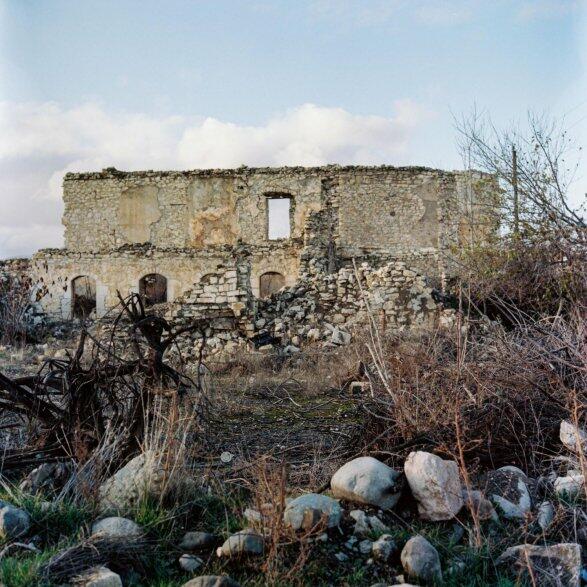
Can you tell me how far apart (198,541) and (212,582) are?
0.45 metres

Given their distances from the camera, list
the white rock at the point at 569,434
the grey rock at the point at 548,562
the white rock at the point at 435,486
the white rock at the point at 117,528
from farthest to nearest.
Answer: the white rock at the point at 569,434 → the white rock at the point at 435,486 → the white rock at the point at 117,528 → the grey rock at the point at 548,562

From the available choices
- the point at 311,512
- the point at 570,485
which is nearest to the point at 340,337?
the point at 570,485

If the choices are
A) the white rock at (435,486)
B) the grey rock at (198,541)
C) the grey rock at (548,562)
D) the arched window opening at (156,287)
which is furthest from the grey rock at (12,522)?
the arched window opening at (156,287)

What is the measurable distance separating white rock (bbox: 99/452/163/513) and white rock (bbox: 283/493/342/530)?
72 cm

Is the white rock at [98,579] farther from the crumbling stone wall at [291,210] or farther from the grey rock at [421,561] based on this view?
the crumbling stone wall at [291,210]

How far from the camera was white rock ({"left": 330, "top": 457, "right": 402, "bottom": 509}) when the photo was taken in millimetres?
3275

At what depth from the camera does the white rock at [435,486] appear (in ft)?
10.4

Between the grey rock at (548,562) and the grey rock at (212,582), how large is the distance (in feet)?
4.07

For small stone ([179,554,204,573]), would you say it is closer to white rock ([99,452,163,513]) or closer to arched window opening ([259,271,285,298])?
white rock ([99,452,163,513])

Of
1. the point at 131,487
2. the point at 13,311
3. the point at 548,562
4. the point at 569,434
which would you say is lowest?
the point at 548,562

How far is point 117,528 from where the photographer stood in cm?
286

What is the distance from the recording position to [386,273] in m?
11.9

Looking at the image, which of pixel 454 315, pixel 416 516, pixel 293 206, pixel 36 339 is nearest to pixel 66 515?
pixel 416 516

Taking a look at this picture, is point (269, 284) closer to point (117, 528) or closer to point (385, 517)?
point (385, 517)
